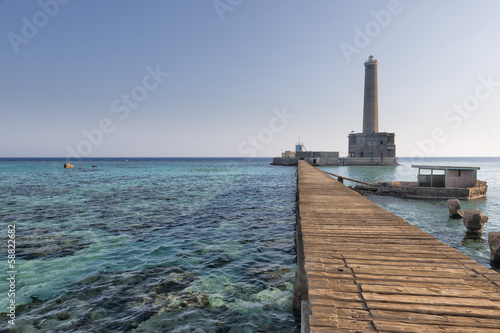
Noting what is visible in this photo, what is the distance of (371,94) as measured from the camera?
72.0 meters

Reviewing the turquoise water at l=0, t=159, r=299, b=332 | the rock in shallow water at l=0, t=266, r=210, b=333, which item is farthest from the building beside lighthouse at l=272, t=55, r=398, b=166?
the rock in shallow water at l=0, t=266, r=210, b=333

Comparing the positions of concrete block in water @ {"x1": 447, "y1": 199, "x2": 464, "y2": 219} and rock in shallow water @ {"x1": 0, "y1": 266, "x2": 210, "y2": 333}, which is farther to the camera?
concrete block in water @ {"x1": 447, "y1": 199, "x2": 464, "y2": 219}

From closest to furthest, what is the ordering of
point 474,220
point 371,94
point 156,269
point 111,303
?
1. point 111,303
2. point 156,269
3. point 474,220
4. point 371,94

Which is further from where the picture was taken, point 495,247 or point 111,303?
point 495,247

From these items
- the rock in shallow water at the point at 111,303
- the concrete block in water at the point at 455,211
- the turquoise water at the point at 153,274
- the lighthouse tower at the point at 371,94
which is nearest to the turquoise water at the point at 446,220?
the concrete block in water at the point at 455,211

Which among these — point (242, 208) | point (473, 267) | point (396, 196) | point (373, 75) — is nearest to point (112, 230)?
point (242, 208)

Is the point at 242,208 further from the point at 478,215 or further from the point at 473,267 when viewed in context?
the point at 473,267

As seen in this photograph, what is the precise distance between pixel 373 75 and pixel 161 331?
7997 centimetres

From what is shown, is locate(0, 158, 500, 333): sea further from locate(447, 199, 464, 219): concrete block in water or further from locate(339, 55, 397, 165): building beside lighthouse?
locate(339, 55, 397, 165): building beside lighthouse

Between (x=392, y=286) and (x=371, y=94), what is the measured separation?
3045 inches

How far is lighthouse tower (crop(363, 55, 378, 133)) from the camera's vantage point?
72.1 metres

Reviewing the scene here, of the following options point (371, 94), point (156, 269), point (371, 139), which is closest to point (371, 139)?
point (371, 139)

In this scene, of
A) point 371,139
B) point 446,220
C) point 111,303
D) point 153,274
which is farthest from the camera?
point 371,139

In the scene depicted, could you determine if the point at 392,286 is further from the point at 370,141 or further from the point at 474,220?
the point at 370,141
